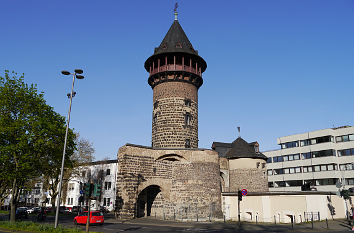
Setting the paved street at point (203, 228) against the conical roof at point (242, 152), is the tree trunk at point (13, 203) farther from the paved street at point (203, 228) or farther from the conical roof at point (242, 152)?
the conical roof at point (242, 152)

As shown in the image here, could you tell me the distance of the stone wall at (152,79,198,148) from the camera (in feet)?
105

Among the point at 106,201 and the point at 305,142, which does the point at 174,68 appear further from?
the point at 305,142

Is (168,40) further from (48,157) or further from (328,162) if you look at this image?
(328,162)

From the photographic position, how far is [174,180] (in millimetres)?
28500

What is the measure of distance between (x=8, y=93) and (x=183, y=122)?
17974mm

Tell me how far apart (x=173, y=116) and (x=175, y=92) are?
3.00 meters

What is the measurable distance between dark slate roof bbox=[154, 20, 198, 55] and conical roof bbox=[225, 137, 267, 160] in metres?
13.9

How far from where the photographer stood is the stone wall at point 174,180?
25.8m

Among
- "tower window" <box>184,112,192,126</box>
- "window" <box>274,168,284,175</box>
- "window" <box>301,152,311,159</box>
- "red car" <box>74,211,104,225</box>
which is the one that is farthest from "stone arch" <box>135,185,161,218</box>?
"window" <box>274,168,284,175</box>

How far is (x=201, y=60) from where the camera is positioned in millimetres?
35656

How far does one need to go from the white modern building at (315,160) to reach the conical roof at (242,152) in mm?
20397

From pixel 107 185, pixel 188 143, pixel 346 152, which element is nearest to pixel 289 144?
pixel 346 152

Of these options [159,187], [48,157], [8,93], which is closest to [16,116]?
[8,93]

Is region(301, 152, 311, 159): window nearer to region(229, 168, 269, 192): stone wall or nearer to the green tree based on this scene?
region(229, 168, 269, 192): stone wall
